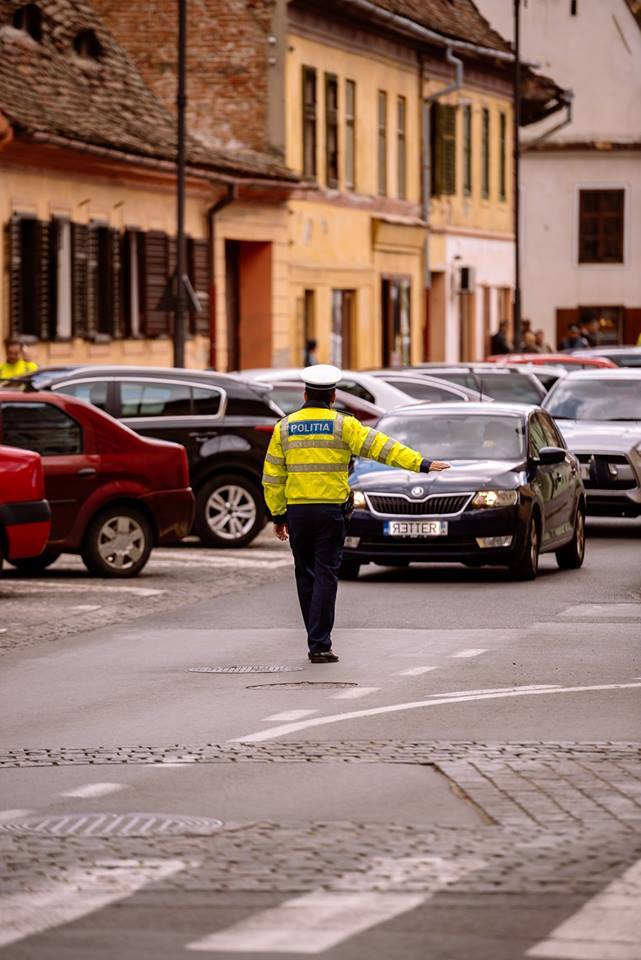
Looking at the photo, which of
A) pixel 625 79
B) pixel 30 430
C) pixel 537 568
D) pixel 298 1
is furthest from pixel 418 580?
pixel 625 79

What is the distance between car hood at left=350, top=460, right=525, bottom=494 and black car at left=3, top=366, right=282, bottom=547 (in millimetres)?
4149

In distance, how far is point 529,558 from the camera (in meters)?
21.9

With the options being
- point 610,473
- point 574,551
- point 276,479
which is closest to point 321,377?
point 276,479

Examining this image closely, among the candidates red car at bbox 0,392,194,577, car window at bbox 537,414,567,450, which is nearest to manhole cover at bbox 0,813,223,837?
red car at bbox 0,392,194,577

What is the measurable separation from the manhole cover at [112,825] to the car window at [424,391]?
24237mm

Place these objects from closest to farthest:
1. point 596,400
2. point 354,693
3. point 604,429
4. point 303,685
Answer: point 354,693
point 303,685
point 604,429
point 596,400

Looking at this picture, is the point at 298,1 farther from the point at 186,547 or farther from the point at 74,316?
the point at 186,547

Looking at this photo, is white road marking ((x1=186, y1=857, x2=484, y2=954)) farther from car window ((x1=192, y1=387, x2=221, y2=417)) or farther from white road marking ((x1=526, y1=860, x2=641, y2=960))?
car window ((x1=192, y1=387, x2=221, y2=417))

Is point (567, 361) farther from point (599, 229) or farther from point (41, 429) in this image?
point (599, 229)

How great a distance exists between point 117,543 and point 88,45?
22816 mm

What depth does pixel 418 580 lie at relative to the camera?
72.6 feet

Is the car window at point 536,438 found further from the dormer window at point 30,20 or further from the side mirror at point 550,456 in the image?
the dormer window at point 30,20

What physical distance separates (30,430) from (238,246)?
26.6 meters

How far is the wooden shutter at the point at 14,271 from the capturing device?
3747 centimetres
